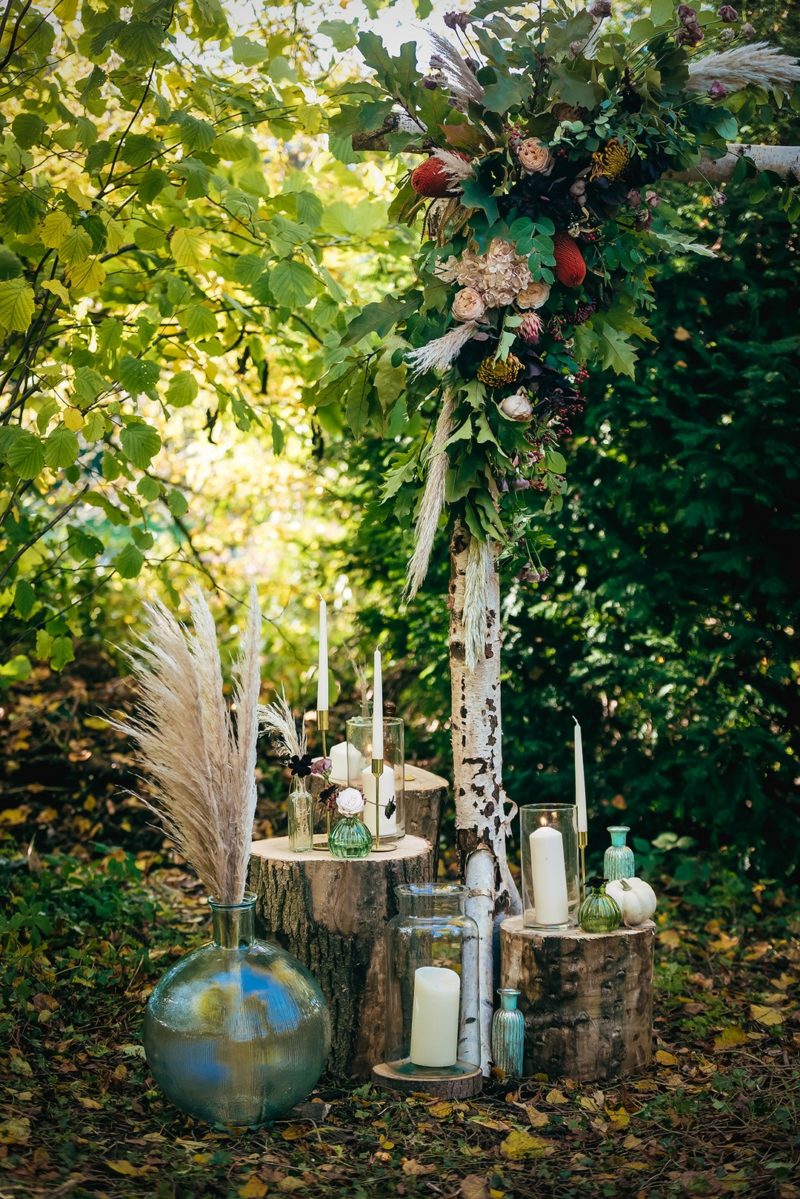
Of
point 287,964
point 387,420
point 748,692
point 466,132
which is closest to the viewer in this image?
point 287,964

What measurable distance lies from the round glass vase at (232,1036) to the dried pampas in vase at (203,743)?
0.13 m

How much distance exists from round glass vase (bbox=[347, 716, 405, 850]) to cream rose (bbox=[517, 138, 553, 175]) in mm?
1422

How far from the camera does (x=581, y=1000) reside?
9.04ft

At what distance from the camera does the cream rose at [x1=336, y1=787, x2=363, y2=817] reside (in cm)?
282

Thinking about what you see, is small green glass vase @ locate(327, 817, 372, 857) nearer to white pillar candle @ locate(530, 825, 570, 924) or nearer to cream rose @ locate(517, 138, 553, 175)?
white pillar candle @ locate(530, 825, 570, 924)

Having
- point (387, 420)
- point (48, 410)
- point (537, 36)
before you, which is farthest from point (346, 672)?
point (537, 36)

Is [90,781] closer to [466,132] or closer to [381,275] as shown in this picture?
[381,275]

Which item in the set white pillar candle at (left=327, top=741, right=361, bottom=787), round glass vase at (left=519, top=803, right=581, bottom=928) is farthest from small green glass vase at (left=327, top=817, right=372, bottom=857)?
round glass vase at (left=519, top=803, right=581, bottom=928)

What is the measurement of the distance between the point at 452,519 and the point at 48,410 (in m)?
1.05

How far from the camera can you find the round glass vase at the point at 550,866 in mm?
2850

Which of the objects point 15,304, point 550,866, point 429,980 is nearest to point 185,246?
point 15,304

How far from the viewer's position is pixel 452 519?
2.97 m

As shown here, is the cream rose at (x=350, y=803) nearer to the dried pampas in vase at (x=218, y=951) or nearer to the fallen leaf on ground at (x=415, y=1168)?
the dried pampas in vase at (x=218, y=951)

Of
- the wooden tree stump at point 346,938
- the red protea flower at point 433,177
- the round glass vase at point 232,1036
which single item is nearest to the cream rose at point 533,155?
the red protea flower at point 433,177
